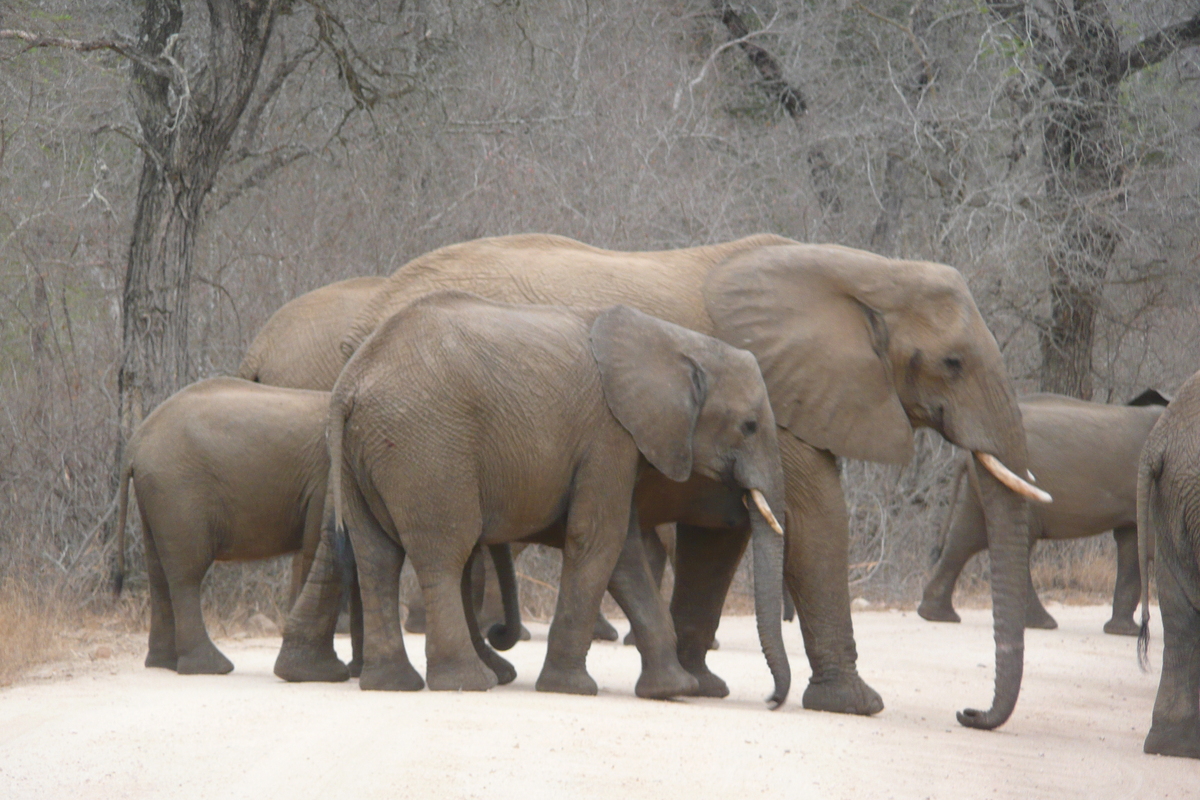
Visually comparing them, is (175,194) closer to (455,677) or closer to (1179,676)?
(455,677)

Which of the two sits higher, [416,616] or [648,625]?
[648,625]

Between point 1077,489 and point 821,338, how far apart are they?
514 cm

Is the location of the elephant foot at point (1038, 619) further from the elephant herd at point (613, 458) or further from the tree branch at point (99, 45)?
the tree branch at point (99, 45)

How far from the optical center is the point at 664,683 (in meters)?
8.14

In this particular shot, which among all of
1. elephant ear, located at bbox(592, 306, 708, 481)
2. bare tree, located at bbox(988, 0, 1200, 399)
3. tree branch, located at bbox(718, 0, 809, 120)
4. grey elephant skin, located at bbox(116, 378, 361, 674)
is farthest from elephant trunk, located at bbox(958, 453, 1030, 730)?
tree branch, located at bbox(718, 0, 809, 120)

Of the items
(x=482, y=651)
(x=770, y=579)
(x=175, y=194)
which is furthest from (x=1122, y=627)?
(x=175, y=194)

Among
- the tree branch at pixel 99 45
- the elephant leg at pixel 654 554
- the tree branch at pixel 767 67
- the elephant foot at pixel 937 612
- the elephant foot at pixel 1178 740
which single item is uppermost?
the tree branch at pixel 767 67

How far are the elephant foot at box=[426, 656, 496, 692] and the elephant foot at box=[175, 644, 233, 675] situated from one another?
165 centimetres

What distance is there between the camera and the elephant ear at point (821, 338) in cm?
862

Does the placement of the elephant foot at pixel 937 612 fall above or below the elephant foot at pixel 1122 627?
below

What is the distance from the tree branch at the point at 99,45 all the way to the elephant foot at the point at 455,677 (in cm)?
594

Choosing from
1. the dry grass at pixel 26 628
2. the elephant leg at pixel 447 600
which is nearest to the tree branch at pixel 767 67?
the dry grass at pixel 26 628

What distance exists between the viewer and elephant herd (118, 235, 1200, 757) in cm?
790

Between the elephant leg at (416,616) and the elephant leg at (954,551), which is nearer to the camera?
the elephant leg at (416,616)
